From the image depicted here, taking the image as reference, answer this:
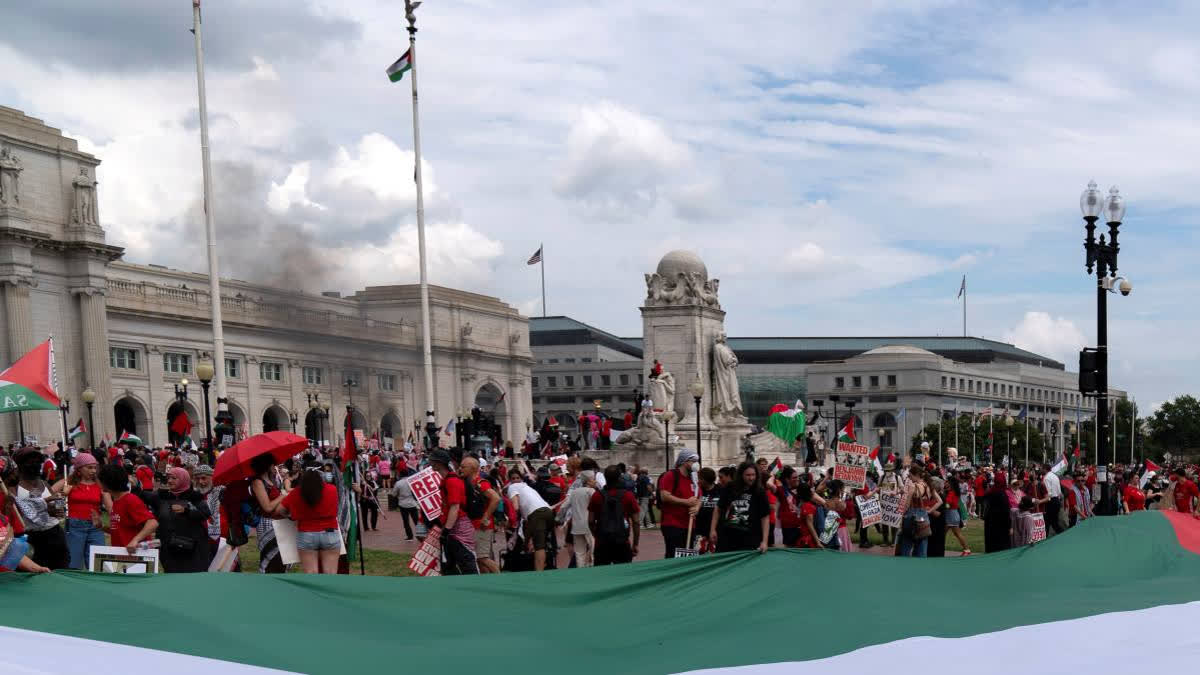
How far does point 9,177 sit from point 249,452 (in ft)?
221

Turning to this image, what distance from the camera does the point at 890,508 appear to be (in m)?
21.8

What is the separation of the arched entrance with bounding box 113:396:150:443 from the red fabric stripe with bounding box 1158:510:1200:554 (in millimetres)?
76325

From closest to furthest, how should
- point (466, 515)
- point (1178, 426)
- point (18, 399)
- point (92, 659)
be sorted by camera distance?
point (92, 659), point (466, 515), point (18, 399), point (1178, 426)

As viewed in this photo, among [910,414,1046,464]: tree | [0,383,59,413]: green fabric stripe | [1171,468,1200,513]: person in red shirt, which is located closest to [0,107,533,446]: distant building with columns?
[0,383,59,413]: green fabric stripe

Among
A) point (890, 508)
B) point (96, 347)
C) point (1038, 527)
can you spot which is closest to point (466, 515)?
point (890, 508)

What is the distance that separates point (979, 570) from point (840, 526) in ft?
24.5

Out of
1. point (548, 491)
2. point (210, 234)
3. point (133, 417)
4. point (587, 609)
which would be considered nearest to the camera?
point (587, 609)

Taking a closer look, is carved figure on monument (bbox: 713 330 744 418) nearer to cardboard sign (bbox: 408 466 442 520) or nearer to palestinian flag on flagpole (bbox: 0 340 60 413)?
palestinian flag on flagpole (bbox: 0 340 60 413)

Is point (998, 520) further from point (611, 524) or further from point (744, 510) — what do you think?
point (744, 510)

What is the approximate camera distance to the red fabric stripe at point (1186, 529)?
13.5 metres

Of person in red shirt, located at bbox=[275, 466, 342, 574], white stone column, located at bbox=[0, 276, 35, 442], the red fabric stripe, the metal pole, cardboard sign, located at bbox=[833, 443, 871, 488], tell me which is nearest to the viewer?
person in red shirt, located at bbox=[275, 466, 342, 574]

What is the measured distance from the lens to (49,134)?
75.8 metres

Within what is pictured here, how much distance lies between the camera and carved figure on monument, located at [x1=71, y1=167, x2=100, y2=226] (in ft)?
255

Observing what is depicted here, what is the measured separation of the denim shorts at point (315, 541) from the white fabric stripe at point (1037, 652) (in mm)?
6098
